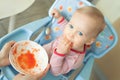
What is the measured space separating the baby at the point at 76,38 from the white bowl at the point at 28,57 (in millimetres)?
47

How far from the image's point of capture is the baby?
87cm

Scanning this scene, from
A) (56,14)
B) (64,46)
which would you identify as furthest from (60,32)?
(64,46)

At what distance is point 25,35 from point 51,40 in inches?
4.9

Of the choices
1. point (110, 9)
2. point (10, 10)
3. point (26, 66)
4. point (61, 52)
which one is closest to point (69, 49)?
point (61, 52)

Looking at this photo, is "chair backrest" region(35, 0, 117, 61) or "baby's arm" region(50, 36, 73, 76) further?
"chair backrest" region(35, 0, 117, 61)

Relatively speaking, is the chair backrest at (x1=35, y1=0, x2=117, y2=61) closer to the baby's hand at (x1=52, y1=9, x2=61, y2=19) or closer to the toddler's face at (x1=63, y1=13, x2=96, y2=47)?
the baby's hand at (x1=52, y1=9, x2=61, y2=19)

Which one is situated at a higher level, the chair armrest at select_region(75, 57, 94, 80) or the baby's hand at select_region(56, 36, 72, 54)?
the baby's hand at select_region(56, 36, 72, 54)

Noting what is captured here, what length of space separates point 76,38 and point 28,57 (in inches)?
8.9

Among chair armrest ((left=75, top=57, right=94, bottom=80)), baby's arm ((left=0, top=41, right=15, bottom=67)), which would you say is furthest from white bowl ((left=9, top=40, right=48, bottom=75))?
chair armrest ((left=75, top=57, right=94, bottom=80))

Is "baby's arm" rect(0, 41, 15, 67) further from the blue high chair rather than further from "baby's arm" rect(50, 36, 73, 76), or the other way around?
"baby's arm" rect(50, 36, 73, 76)

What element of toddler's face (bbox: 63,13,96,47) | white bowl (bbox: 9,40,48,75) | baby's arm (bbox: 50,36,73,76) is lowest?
white bowl (bbox: 9,40,48,75)

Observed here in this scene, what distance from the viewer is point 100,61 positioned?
1368 millimetres

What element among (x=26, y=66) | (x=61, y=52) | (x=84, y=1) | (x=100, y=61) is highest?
(x=84, y=1)

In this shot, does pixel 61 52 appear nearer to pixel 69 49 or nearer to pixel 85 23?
pixel 69 49
